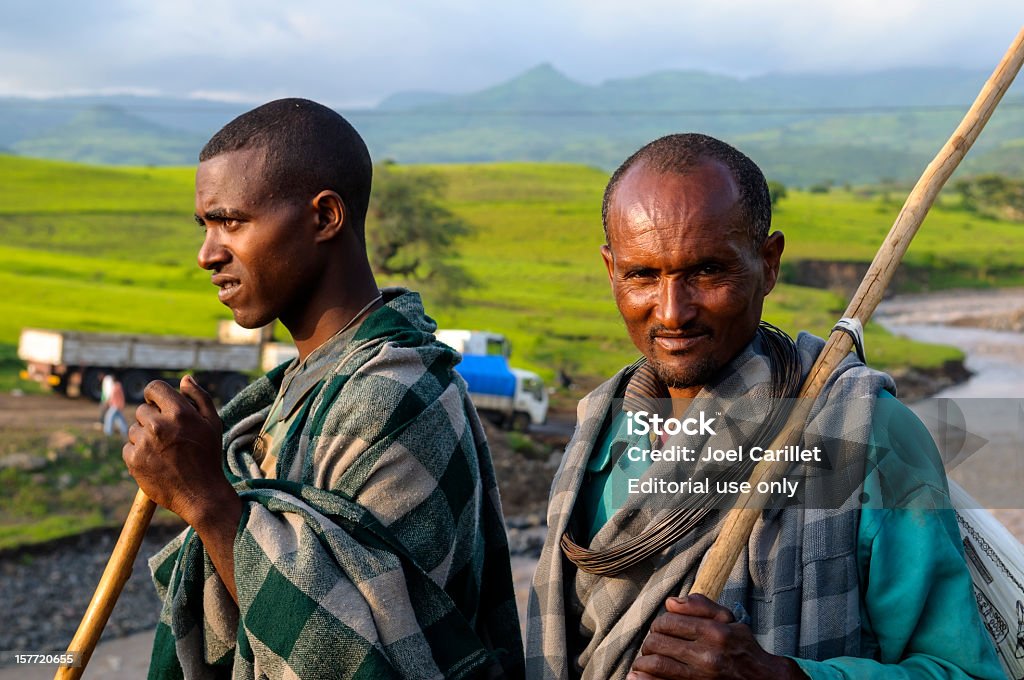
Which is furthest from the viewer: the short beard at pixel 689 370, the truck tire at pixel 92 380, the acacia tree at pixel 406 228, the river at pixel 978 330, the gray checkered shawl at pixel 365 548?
the river at pixel 978 330

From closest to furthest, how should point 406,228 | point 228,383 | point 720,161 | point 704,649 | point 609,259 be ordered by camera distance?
1. point 704,649
2. point 720,161
3. point 609,259
4. point 228,383
5. point 406,228

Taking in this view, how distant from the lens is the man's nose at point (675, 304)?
81.8 inches

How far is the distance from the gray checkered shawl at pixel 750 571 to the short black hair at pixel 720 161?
0.27 meters

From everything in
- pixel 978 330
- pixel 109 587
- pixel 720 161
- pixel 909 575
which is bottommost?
pixel 978 330

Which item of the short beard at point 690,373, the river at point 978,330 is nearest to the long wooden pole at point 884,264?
the short beard at point 690,373

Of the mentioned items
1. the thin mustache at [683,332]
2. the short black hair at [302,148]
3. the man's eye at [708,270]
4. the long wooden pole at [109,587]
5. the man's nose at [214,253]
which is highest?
the short black hair at [302,148]

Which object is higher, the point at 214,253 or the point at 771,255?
the point at 771,255

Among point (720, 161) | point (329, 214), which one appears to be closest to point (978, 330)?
point (329, 214)

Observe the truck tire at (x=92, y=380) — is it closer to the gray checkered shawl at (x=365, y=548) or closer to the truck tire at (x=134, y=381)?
the truck tire at (x=134, y=381)

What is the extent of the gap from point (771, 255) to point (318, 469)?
1.12 meters

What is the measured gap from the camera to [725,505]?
212 cm

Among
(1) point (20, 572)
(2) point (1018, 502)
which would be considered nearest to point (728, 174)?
(2) point (1018, 502)

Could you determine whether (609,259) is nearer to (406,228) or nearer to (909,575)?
(909,575)

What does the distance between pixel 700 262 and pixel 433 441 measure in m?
0.84
